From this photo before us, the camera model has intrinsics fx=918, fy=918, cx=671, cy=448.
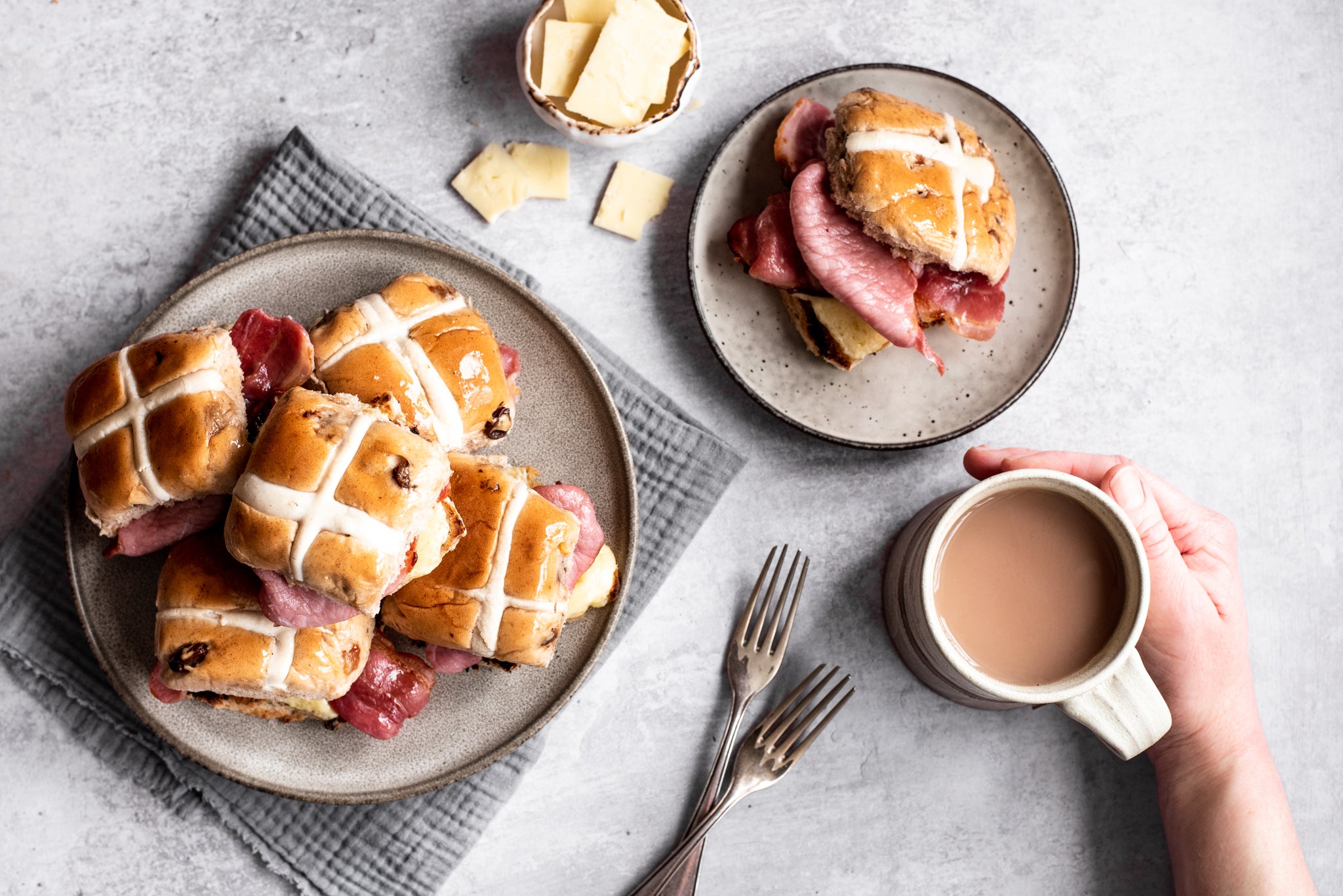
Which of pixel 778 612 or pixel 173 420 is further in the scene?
pixel 778 612

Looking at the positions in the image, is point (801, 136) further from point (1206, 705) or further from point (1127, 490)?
point (1206, 705)

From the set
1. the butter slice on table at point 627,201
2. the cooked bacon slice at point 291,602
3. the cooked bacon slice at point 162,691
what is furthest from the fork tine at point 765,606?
the cooked bacon slice at point 162,691

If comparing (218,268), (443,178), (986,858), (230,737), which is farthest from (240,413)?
(986,858)

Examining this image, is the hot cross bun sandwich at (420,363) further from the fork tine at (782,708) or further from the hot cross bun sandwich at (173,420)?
the fork tine at (782,708)

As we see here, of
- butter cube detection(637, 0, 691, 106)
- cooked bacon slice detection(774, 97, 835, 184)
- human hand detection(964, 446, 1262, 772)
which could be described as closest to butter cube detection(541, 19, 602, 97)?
butter cube detection(637, 0, 691, 106)

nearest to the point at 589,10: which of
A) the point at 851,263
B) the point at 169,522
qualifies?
the point at 851,263
